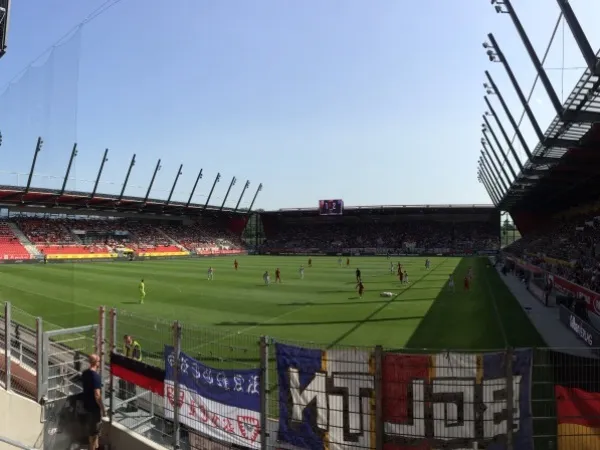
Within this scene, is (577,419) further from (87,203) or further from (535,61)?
(87,203)

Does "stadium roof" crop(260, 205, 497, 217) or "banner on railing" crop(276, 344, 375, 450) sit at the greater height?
"stadium roof" crop(260, 205, 497, 217)

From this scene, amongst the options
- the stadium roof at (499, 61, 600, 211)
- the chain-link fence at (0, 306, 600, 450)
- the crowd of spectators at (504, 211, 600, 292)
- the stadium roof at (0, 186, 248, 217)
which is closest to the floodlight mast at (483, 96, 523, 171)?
the stadium roof at (499, 61, 600, 211)

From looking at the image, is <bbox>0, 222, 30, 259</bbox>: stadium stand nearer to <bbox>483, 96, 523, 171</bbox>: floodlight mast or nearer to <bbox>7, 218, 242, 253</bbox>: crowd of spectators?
<bbox>7, 218, 242, 253</bbox>: crowd of spectators

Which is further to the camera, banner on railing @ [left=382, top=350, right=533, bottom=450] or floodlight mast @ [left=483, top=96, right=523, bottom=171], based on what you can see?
floodlight mast @ [left=483, top=96, right=523, bottom=171]

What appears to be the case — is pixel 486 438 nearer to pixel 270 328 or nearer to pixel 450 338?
pixel 450 338

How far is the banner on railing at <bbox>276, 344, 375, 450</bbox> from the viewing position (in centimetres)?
600

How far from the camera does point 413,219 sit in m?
97.7

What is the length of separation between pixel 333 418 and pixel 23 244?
Result: 6533 cm

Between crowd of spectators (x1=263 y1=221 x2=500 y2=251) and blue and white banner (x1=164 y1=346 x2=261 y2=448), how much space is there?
8492 cm

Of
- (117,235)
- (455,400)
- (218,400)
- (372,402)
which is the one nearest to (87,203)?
(117,235)

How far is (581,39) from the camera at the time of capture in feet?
48.5

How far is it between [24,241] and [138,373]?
62.7m

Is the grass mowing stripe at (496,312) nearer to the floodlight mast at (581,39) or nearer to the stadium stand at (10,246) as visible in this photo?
the floodlight mast at (581,39)

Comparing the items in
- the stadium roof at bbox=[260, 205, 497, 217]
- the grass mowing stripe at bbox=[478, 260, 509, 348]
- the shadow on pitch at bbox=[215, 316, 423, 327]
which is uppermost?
the stadium roof at bbox=[260, 205, 497, 217]
